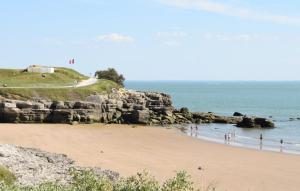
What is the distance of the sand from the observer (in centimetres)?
3109

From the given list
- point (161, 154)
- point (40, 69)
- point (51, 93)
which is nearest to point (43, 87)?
point (51, 93)

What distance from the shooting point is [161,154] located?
3978cm

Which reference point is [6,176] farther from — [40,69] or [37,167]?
[40,69]

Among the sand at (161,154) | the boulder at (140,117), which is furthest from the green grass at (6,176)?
the boulder at (140,117)

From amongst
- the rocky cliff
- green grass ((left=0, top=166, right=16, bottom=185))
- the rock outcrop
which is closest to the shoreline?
the rock outcrop

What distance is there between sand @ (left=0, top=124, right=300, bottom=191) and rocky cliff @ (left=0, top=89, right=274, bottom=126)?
2.53 m

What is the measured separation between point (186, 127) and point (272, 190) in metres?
35.7

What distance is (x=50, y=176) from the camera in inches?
1033

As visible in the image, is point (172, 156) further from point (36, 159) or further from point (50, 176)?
point (50, 176)

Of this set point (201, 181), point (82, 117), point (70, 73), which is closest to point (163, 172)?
point (201, 181)

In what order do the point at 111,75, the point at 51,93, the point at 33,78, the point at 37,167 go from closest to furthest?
1. the point at 37,167
2. the point at 51,93
3. the point at 33,78
4. the point at 111,75

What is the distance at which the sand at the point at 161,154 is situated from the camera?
1224 inches

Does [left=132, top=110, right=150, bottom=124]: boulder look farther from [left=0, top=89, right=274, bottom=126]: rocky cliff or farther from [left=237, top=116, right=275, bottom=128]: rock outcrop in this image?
[left=237, top=116, right=275, bottom=128]: rock outcrop

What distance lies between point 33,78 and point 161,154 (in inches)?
1412
